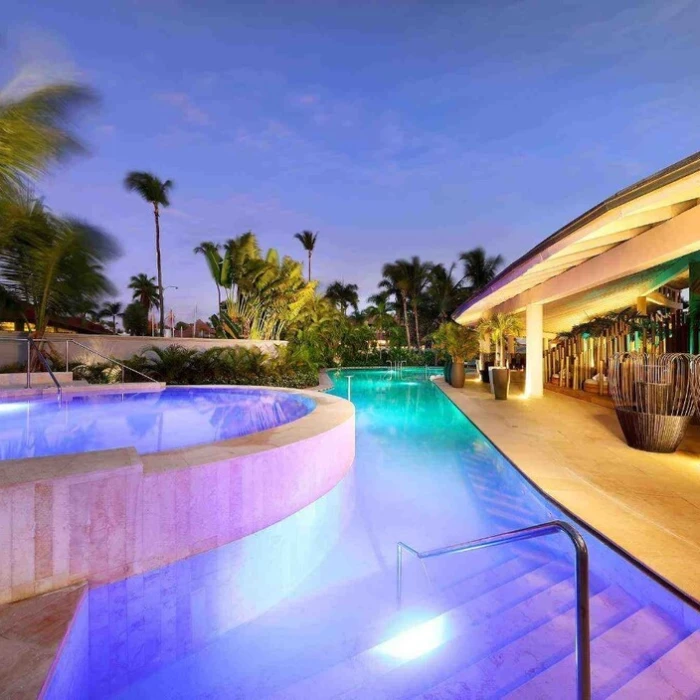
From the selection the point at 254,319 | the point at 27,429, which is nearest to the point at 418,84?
the point at 254,319

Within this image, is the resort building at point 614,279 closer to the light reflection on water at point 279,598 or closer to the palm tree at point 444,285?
the light reflection on water at point 279,598

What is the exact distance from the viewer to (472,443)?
7.77 metres

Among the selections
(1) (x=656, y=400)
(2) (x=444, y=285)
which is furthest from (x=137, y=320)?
(1) (x=656, y=400)

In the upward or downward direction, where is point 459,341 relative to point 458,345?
upward

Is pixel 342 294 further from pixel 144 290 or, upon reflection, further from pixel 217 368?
pixel 217 368

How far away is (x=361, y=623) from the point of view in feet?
9.73

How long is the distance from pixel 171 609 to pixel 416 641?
164 centimetres

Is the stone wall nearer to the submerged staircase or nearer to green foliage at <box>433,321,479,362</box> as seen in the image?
green foliage at <box>433,321,479,362</box>

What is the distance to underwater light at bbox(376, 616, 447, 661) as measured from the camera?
8.36ft

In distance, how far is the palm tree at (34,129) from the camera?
669 centimetres

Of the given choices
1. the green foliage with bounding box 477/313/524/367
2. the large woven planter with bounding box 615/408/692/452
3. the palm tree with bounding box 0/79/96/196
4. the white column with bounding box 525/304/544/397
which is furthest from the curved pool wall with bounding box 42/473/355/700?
the green foliage with bounding box 477/313/524/367

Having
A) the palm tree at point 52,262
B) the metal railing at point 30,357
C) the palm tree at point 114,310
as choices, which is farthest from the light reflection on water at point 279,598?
the palm tree at point 114,310

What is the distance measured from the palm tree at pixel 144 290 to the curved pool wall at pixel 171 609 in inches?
1893

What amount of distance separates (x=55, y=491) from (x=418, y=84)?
75.9 ft
